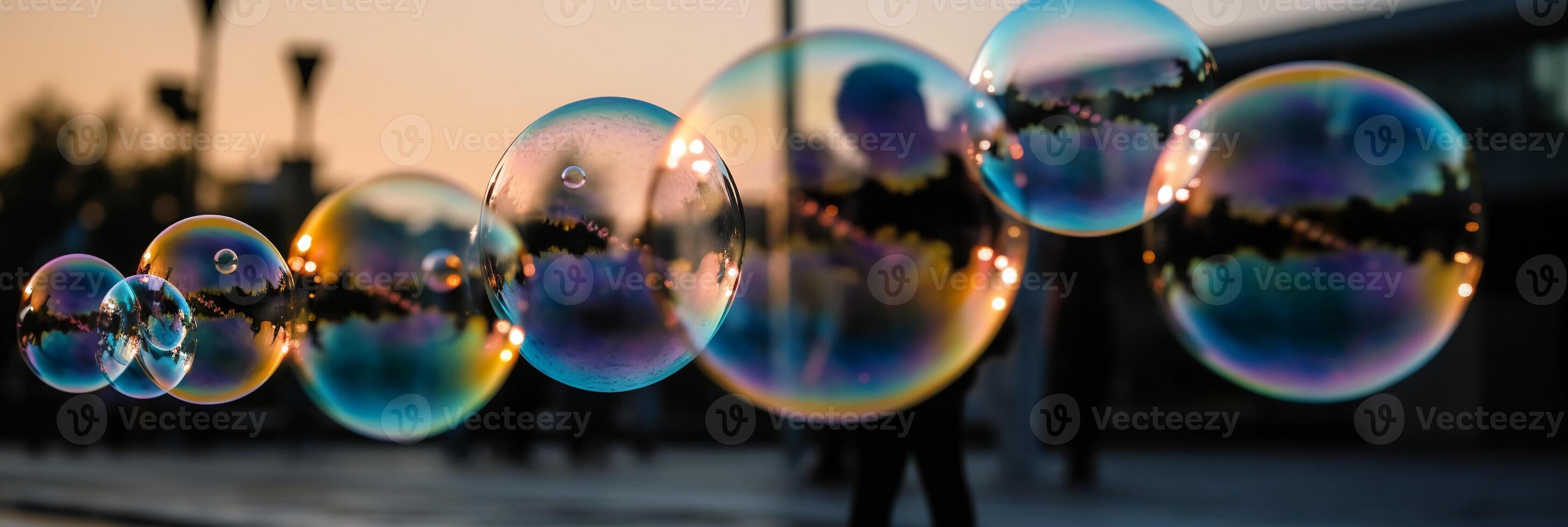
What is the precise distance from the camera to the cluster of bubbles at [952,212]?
5867 mm

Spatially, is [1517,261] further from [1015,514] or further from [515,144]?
[515,144]

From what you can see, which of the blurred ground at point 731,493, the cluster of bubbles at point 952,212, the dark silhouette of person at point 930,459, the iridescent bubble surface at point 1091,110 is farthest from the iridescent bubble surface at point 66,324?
the iridescent bubble surface at point 1091,110

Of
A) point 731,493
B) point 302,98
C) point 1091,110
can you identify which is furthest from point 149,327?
point 302,98

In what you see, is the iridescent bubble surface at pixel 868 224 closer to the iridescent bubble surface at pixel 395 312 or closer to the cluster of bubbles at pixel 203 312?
the iridescent bubble surface at pixel 395 312

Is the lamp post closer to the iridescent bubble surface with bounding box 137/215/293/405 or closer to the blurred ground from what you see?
the blurred ground

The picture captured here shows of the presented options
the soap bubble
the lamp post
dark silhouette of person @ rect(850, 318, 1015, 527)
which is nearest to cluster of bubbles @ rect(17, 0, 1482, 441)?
dark silhouette of person @ rect(850, 318, 1015, 527)

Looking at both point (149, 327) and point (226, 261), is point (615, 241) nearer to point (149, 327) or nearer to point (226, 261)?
point (226, 261)

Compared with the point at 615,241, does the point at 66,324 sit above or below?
below

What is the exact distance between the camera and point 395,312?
762 centimetres

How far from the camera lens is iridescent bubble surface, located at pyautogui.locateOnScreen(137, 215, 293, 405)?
7742 mm

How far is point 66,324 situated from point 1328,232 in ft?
20.4

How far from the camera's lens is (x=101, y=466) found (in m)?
17.7

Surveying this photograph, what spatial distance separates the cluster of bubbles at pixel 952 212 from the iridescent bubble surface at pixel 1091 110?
0.01 meters

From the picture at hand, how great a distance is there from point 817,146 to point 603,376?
114 centimetres
